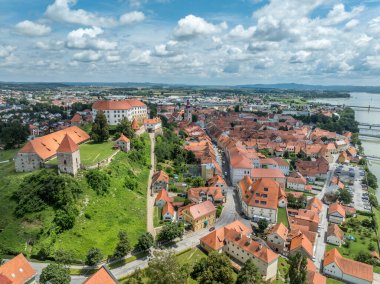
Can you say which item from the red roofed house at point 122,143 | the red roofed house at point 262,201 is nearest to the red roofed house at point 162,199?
the red roofed house at point 262,201

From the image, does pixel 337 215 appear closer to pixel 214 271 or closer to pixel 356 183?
pixel 356 183

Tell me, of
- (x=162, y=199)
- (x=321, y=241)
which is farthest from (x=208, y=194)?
(x=321, y=241)

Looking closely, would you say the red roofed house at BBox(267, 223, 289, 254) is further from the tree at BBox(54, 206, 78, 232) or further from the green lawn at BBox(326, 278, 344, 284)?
the tree at BBox(54, 206, 78, 232)

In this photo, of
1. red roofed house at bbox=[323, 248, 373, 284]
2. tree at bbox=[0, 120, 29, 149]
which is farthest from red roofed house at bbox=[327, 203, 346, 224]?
tree at bbox=[0, 120, 29, 149]

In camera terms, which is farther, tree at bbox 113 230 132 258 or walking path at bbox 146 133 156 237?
walking path at bbox 146 133 156 237

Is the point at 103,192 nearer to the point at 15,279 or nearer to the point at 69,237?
the point at 69,237

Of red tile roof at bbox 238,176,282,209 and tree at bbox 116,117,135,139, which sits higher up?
tree at bbox 116,117,135,139

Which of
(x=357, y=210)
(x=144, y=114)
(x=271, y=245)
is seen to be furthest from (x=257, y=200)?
(x=144, y=114)

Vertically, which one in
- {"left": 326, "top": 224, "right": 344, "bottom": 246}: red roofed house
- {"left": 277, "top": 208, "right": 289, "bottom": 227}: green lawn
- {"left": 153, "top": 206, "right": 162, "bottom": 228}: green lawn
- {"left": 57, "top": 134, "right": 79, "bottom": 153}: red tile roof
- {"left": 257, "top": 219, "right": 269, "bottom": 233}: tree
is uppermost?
{"left": 57, "top": 134, "right": 79, "bottom": 153}: red tile roof
